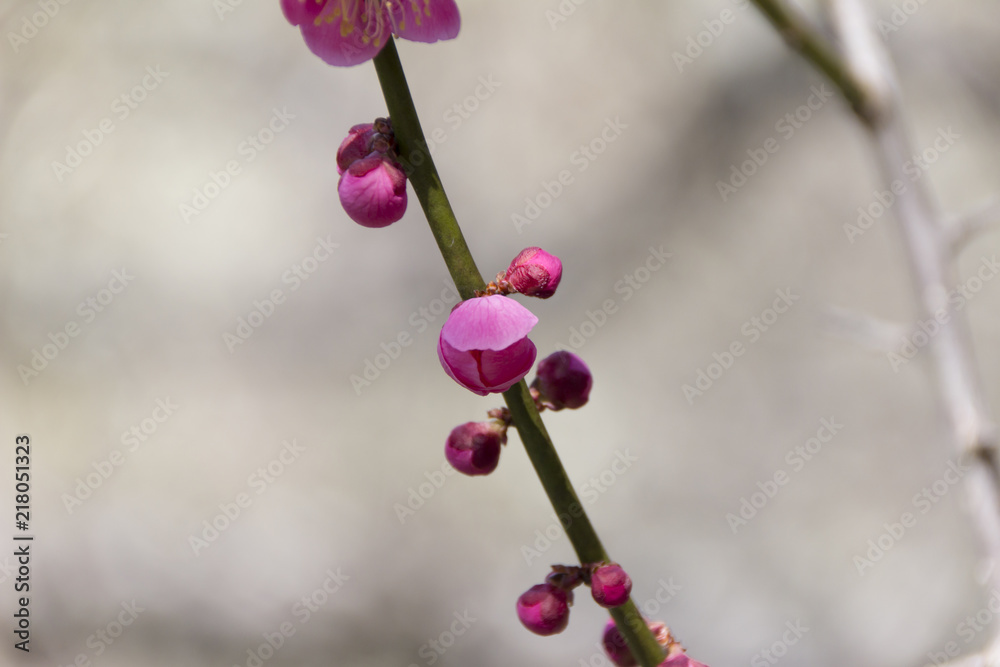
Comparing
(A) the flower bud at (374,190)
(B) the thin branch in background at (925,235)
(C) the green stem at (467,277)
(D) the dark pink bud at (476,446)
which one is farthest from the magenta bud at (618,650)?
(B) the thin branch in background at (925,235)

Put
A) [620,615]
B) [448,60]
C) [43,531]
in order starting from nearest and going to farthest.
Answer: [620,615]
[43,531]
[448,60]

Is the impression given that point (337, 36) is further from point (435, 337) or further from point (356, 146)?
point (435, 337)

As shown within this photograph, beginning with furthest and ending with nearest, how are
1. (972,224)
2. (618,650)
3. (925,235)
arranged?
(925,235), (972,224), (618,650)

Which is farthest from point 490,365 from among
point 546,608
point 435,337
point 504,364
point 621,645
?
point 435,337

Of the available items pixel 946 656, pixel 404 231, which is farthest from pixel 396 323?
pixel 946 656

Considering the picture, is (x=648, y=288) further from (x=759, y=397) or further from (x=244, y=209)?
(x=244, y=209)

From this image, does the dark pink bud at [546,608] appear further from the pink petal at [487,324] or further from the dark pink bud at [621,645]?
the pink petal at [487,324]
